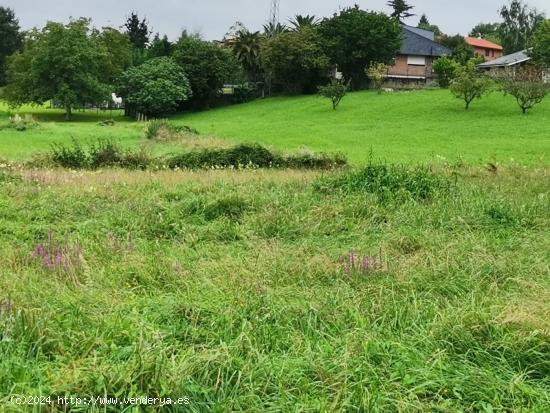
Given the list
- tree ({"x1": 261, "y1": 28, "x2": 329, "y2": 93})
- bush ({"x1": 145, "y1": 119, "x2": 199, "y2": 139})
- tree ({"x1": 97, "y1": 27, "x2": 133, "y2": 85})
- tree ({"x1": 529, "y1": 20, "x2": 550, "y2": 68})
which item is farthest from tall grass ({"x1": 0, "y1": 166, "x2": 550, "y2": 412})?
tree ({"x1": 97, "y1": 27, "x2": 133, "y2": 85})

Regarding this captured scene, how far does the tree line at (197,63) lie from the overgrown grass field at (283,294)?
127 ft

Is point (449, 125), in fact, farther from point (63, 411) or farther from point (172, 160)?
point (63, 411)

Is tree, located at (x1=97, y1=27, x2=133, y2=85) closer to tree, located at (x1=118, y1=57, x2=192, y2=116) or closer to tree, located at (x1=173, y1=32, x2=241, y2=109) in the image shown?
tree, located at (x1=118, y1=57, x2=192, y2=116)

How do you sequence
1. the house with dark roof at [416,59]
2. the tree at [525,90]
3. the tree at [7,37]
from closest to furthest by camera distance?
the tree at [525,90]
the house with dark roof at [416,59]
the tree at [7,37]

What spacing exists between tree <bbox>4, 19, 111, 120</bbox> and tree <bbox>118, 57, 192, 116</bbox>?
3.55 metres

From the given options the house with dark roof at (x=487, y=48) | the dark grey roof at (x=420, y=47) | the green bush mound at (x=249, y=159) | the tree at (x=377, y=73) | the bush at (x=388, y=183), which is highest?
the house with dark roof at (x=487, y=48)

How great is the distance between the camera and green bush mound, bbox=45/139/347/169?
57.7 ft

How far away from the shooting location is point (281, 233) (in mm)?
7859

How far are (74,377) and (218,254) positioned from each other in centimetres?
344

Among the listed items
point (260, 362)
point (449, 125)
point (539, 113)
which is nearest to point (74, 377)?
point (260, 362)

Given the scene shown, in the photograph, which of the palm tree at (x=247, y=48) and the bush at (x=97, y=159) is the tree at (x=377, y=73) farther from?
the bush at (x=97, y=159)

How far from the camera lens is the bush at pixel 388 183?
32.6ft

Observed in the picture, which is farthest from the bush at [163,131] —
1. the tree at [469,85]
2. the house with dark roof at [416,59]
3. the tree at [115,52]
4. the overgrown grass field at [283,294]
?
the house with dark roof at [416,59]

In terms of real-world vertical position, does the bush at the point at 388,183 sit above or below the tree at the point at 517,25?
below
